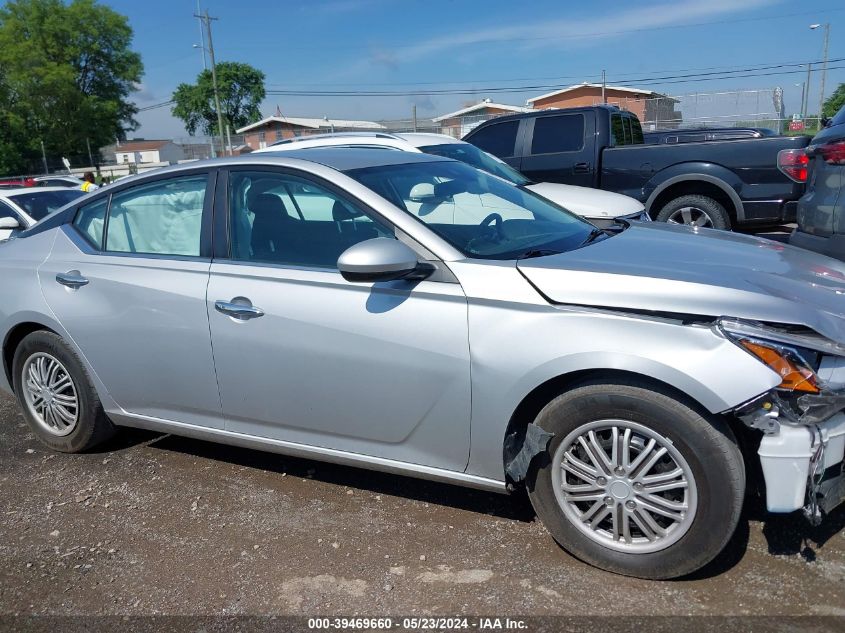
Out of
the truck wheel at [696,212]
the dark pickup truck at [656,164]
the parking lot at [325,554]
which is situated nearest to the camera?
the parking lot at [325,554]

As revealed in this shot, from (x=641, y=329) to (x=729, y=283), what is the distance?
420mm

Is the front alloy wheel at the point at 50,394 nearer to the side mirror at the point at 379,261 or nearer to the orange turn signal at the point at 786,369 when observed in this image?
the side mirror at the point at 379,261

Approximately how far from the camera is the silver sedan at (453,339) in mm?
2629

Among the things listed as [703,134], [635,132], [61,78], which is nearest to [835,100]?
[703,134]

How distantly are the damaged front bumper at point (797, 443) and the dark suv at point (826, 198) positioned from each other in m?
2.00

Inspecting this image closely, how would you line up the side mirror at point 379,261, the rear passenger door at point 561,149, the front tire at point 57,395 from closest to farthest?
1. the side mirror at point 379,261
2. the front tire at point 57,395
3. the rear passenger door at point 561,149

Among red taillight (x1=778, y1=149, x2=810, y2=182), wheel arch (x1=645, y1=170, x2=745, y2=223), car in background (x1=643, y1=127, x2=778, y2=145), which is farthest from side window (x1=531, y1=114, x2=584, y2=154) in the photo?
car in background (x1=643, y1=127, x2=778, y2=145)

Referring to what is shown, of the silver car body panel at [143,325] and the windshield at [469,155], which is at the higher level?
the windshield at [469,155]

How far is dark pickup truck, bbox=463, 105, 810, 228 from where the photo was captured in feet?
27.2

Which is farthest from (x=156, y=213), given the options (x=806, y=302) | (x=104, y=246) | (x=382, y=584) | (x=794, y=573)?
(x=794, y=573)

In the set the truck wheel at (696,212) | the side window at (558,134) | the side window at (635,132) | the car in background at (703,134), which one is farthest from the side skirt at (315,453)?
the car in background at (703,134)

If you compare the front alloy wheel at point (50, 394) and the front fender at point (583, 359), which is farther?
the front alloy wheel at point (50, 394)

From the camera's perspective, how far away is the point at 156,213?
4016 mm

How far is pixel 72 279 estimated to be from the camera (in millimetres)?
4074
